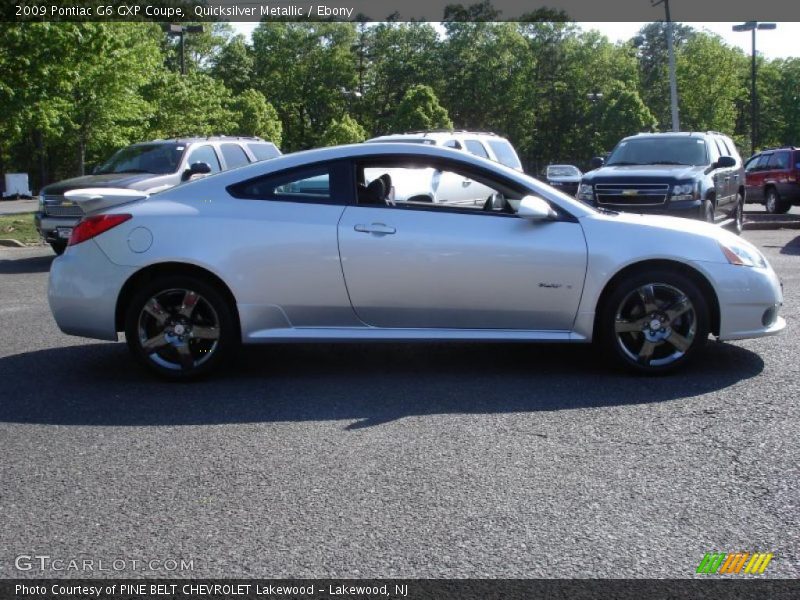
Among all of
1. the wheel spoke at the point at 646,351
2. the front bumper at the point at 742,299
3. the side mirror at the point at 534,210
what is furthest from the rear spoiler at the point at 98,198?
the front bumper at the point at 742,299

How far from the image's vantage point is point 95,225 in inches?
260

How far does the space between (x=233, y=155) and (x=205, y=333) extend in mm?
10561

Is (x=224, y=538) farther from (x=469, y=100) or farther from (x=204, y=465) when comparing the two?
(x=469, y=100)

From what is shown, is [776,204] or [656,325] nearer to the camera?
[656,325]

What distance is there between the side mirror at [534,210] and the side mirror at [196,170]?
8656 millimetres

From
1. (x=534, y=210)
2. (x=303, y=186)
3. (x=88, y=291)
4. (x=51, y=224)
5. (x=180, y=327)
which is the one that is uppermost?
(x=303, y=186)

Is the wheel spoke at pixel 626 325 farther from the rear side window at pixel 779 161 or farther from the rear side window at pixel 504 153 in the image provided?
the rear side window at pixel 779 161

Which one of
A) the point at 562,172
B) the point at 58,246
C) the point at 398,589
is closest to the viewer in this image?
the point at 398,589

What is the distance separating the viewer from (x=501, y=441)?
16.7 feet

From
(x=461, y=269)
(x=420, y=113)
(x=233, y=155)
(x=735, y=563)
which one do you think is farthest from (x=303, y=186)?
(x=420, y=113)

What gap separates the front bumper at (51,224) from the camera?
14734 millimetres

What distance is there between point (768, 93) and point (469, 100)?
2703cm

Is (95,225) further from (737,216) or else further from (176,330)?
(737,216)

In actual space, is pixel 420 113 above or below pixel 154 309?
above
